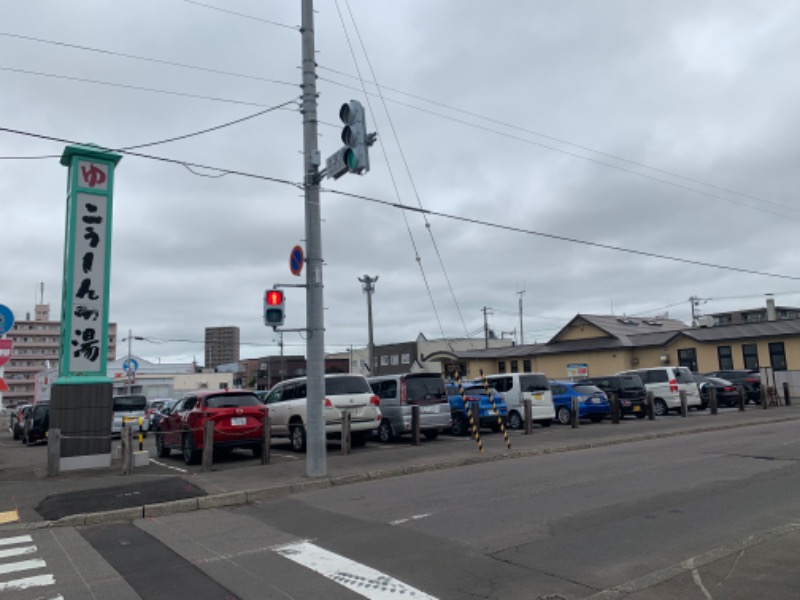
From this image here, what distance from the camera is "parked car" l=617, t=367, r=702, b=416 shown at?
25297 millimetres

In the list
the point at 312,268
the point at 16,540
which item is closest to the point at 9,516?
the point at 16,540

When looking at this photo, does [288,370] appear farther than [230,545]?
Yes

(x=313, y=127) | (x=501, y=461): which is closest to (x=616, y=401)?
(x=501, y=461)

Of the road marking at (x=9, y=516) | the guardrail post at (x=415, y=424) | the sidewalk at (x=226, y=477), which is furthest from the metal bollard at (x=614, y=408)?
the road marking at (x=9, y=516)

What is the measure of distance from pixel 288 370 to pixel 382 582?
64.5 metres

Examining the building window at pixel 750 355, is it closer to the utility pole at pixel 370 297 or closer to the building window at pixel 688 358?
the building window at pixel 688 358

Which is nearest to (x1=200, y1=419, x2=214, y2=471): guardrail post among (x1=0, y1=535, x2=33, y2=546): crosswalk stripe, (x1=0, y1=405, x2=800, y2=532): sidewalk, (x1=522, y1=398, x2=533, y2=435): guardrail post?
(x1=0, y1=405, x2=800, y2=532): sidewalk

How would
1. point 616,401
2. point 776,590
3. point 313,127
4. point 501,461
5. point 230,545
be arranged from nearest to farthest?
point 776,590 → point 230,545 → point 313,127 → point 501,461 → point 616,401

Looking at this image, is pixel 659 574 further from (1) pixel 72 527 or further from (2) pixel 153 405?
(2) pixel 153 405

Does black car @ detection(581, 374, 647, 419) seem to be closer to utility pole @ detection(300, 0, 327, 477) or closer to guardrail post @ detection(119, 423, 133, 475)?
utility pole @ detection(300, 0, 327, 477)

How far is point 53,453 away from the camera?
12352 mm

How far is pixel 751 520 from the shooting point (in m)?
7.57

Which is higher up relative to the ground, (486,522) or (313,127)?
(313,127)

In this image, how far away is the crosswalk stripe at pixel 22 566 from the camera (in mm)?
6758
